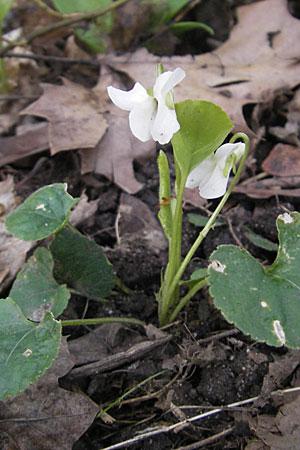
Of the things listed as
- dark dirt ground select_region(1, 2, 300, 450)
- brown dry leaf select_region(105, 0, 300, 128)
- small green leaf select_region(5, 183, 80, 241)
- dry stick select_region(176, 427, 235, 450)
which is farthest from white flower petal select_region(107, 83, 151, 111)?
brown dry leaf select_region(105, 0, 300, 128)

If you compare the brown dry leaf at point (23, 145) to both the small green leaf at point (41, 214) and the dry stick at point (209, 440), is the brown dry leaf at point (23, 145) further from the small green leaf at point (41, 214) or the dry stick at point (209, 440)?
the dry stick at point (209, 440)

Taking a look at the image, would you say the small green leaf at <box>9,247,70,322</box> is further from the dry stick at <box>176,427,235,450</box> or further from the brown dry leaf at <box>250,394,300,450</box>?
the brown dry leaf at <box>250,394,300,450</box>

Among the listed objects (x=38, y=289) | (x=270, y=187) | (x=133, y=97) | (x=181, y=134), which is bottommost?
(x=270, y=187)

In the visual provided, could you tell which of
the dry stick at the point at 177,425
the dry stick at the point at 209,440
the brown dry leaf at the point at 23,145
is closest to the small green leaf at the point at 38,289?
the dry stick at the point at 177,425

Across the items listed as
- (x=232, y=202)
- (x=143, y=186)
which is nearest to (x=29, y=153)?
(x=143, y=186)

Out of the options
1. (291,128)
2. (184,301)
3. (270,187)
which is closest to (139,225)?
(184,301)

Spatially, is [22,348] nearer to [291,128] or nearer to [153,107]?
[153,107]

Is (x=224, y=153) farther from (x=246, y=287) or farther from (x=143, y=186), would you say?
(x=143, y=186)
